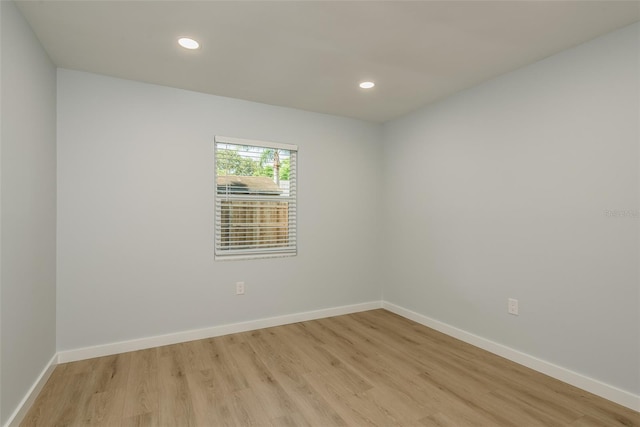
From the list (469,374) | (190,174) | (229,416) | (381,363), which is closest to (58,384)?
(229,416)

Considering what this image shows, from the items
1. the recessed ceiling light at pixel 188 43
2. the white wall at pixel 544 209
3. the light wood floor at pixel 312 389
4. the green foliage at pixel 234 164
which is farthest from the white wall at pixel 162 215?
the white wall at pixel 544 209

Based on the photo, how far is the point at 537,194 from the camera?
2.50m

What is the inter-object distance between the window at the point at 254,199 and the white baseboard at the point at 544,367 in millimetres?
1780

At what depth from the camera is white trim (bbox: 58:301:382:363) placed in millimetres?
2650

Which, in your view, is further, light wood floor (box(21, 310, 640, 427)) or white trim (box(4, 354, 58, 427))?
light wood floor (box(21, 310, 640, 427))

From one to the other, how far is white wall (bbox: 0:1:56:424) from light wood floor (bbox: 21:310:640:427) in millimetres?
347

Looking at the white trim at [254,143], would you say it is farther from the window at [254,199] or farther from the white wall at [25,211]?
the white wall at [25,211]

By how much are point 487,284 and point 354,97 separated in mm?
2188

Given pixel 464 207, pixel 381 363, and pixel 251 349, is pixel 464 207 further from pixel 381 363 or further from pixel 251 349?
pixel 251 349

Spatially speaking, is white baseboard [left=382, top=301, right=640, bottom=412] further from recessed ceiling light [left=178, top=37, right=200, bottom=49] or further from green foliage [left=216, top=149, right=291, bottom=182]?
recessed ceiling light [left=178, top=37, right=200, bottom=49]

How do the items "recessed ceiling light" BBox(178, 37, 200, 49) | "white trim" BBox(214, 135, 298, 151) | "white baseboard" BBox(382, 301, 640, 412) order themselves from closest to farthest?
"white baseboard" BBox(382, 301, 640, 412) → "recessed ceiling light" BBox(178, 37, 200, 49) → "white trim" BBox(214, 135, 298, 151)

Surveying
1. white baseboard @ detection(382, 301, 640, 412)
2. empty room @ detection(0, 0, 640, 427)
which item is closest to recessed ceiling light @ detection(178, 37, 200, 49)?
empty room @ detection(0, 0, 640, 427)

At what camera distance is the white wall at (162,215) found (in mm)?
2645

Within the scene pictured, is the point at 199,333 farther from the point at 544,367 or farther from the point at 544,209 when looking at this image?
the point at 544,209
